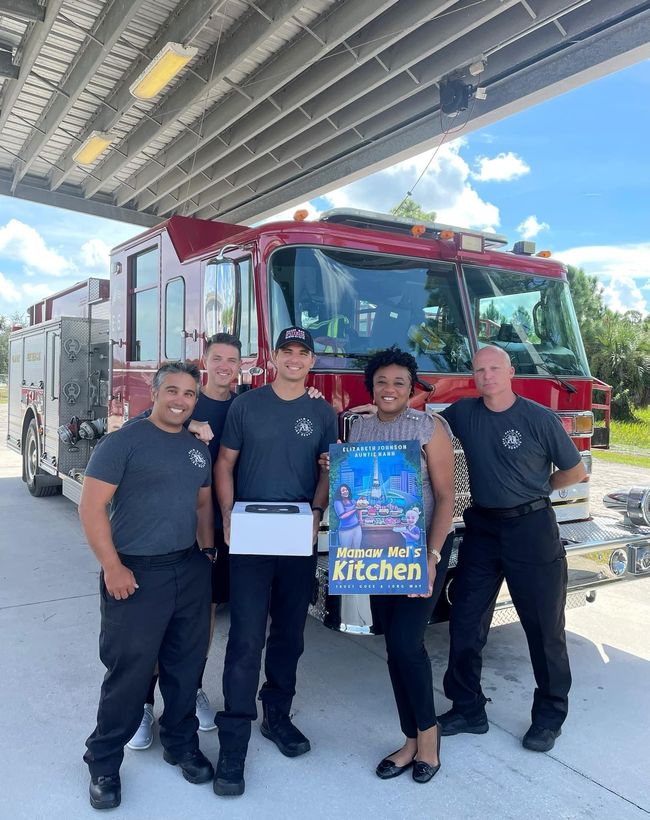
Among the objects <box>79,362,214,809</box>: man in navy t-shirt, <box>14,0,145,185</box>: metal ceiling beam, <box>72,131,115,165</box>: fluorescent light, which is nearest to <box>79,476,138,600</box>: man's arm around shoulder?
<box>79,362,214,809</box>: man in navy t-shirt

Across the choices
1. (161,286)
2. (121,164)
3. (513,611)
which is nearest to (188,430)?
(513,611)

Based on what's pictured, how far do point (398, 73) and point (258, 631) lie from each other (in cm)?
587

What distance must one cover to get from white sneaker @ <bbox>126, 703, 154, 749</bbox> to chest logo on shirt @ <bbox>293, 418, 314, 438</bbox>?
4.77ft

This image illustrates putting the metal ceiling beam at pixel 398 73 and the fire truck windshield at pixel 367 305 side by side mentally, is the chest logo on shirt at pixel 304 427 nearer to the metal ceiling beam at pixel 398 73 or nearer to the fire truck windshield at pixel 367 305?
the fire truck windshield at pixel 367 305

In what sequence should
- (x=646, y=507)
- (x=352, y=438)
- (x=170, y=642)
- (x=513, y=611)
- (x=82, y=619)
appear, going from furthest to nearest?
(x=82, y=619), (x=646, y=507), (x=513, y=611), (x=352, y=438), (x=170, y=642)

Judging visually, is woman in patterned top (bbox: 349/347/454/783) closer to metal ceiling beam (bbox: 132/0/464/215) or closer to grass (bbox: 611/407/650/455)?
metal ceiling beam (bbox: 132/0/464/215)

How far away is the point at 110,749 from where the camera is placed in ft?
8.75

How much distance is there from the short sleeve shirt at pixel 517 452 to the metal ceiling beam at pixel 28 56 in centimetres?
543

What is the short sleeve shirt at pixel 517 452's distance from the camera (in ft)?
10.1

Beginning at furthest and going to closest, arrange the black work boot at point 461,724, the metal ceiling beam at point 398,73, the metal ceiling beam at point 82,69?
the metal ceiling beam at point 82,69 → the metal ceiling beam at point 398,73 → the black work boot at point 461,724

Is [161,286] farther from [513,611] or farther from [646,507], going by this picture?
[646,507]

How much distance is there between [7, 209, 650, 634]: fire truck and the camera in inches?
146

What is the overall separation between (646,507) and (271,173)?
7807 mm

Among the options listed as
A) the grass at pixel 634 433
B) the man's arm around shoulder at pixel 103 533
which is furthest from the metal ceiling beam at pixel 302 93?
the grass at pixel 634 433
